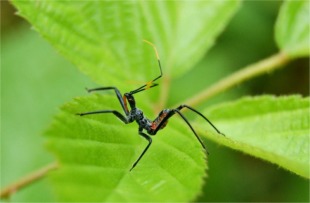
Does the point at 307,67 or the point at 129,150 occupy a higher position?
the point at 307,67

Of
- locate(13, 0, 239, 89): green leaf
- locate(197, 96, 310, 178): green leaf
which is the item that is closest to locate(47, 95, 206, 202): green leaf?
locate(197, 96, 310, 178): green leaf

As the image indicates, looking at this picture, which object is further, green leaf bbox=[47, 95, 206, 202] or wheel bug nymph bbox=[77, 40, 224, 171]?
wheel bug nymph bbox=[77, 40, 224, 171]

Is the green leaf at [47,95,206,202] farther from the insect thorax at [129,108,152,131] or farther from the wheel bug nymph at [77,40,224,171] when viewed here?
the insect thorax at [129,108,152,131]

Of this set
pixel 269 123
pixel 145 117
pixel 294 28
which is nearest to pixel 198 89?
pixel 294 28

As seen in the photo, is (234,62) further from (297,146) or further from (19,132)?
(297,146)

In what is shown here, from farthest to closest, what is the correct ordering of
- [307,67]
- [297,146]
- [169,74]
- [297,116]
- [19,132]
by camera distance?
[307,67]
[19,132]
[169,74]
[297,116]
[297,146]

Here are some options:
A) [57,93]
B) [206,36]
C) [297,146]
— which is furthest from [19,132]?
[297,146]
